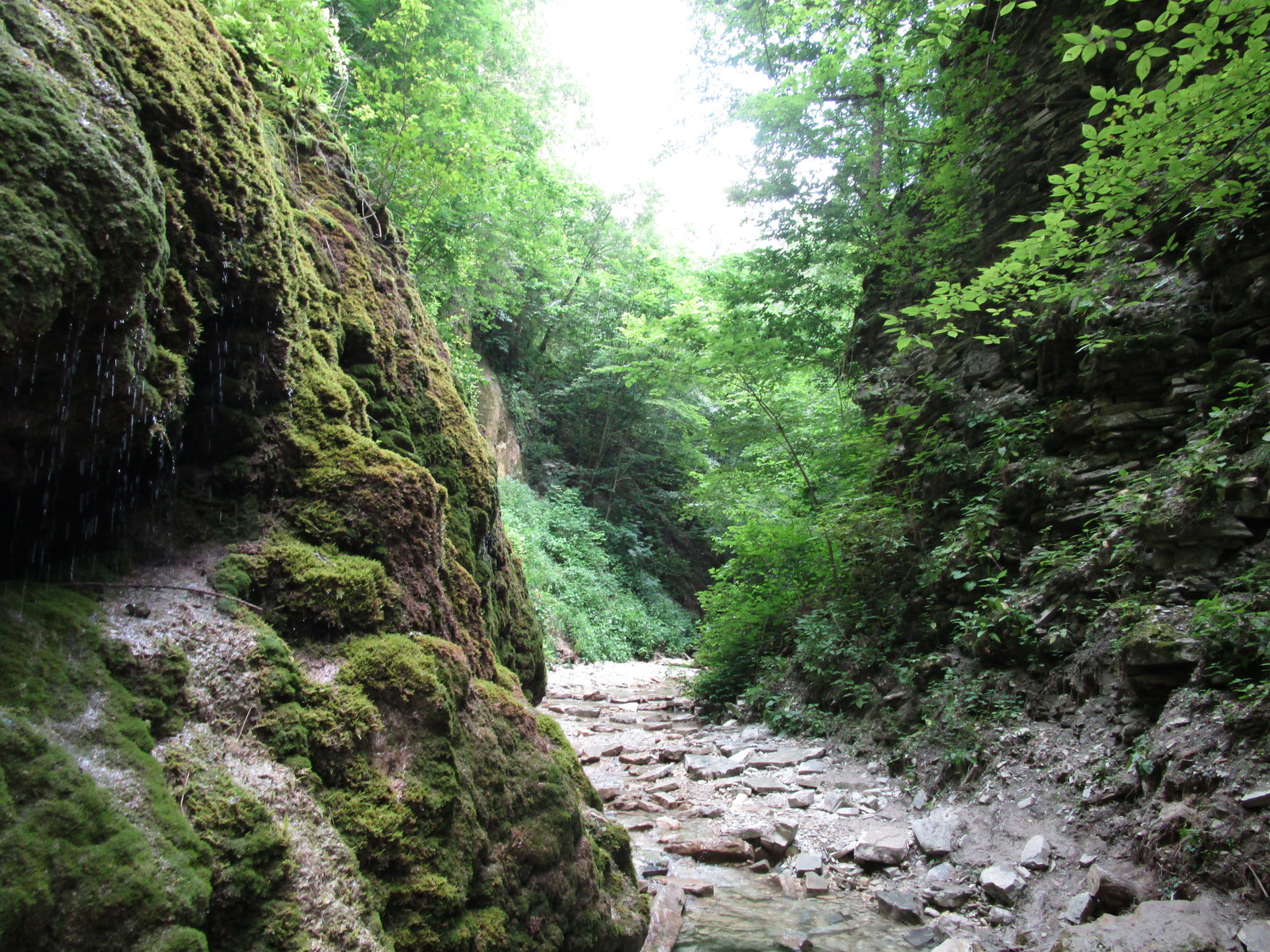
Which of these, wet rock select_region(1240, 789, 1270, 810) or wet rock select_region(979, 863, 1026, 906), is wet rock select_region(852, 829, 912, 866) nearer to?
wet rock select_region(979, 863, 1026, 906)

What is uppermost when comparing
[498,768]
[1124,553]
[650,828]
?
[1124,553]

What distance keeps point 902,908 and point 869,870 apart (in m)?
0.65

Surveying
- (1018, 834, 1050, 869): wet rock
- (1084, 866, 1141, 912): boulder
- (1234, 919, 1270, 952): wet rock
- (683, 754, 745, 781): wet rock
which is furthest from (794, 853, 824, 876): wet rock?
(1234, 919, 1270, 952): wet rock

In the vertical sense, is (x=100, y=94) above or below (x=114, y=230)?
above

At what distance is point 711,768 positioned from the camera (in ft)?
23.4

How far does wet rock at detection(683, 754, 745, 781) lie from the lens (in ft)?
22.8

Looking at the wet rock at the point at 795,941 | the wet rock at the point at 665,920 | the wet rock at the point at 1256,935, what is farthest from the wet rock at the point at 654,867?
the wet rock at the point at 1256,935

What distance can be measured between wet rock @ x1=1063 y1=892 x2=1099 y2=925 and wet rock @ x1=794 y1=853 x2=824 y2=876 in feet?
5.29

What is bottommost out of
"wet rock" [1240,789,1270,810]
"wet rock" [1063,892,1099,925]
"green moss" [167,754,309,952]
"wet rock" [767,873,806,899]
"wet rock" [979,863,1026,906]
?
"wet rock" [767,873,806,899]

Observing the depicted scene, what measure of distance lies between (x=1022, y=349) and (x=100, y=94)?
303 inches

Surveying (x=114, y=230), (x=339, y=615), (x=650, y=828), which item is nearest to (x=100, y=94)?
(x=114, y=230)

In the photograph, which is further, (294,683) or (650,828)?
(650,828)

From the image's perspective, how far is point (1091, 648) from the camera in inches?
193

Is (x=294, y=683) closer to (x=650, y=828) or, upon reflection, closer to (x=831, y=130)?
(x=650, y=828)
